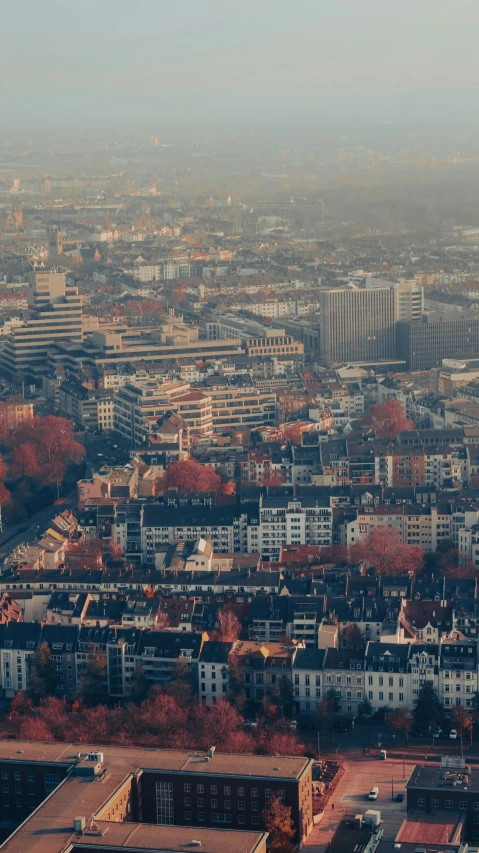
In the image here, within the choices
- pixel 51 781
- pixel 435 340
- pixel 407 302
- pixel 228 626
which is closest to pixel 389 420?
pixel 435 340

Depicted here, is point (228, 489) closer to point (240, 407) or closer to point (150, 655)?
point (240, 407)

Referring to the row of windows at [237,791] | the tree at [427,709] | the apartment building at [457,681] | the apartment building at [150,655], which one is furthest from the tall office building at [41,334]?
the row of windows at [237,791]

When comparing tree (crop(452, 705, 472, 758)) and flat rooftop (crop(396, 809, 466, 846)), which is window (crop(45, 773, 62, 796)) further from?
tree (crop(452, 705, 472, 758))

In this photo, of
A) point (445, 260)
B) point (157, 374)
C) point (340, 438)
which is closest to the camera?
point (340, 438)

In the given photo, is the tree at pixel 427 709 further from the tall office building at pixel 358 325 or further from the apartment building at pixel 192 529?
the tall office building at pixel 358 325

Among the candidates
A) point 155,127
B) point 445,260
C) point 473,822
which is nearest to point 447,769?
point 473,822

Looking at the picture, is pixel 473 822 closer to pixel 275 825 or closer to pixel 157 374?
pixel 275 825

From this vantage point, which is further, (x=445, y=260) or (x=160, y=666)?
(x=445, y=260)
